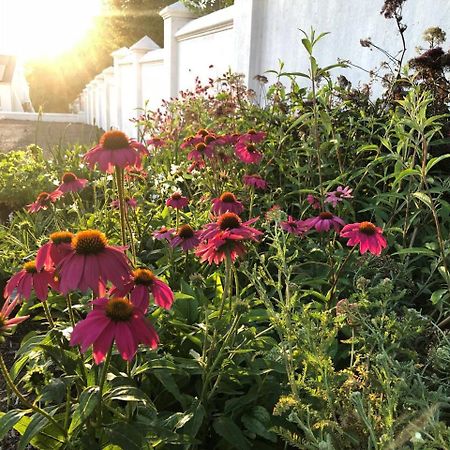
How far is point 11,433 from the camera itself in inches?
74.4

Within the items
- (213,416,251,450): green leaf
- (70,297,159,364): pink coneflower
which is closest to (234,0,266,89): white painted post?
(213,416,251,450): green leaf

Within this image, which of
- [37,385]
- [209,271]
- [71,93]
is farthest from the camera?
[71,93]

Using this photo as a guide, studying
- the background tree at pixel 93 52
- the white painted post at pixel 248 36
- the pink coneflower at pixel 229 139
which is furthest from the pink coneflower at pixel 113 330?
the background tree at pixel 93 52

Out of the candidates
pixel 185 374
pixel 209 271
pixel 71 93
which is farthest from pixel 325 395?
pixel 71 93

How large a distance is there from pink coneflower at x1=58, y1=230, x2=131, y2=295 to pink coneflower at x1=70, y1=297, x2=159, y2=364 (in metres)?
0.05

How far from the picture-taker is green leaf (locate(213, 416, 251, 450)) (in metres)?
1.44

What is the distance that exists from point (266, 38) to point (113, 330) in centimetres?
468

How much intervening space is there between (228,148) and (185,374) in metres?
1.43

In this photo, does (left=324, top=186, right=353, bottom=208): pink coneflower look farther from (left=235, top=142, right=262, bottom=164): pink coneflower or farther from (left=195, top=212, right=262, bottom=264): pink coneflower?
(left=195, top=212, right=262, bottom=264): pink coneflower

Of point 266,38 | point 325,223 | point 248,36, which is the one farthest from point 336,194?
point 248,36

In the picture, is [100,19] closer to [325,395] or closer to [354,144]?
[354,144]

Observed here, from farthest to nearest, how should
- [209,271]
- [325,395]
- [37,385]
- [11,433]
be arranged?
[209,271], [11,433], [37,385], [325,395]

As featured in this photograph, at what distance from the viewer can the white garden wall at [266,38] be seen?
336 cm

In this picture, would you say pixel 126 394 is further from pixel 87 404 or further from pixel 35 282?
pixel 35 282
